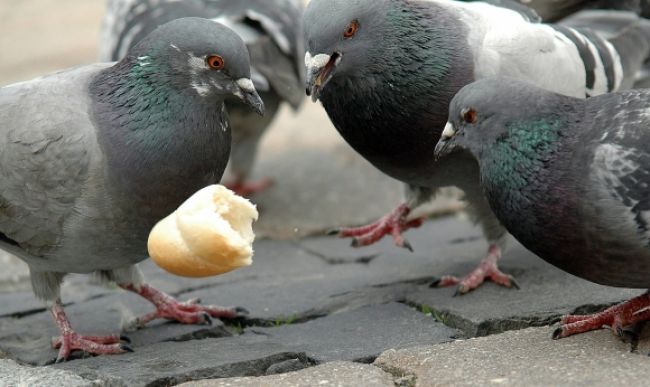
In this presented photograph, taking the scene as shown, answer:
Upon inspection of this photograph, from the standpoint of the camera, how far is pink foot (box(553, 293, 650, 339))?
421 centimetres

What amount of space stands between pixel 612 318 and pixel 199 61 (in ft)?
6.46

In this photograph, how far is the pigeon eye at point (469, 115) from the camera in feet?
13.5

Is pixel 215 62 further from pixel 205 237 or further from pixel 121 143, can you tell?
pixel 205 237

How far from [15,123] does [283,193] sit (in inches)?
132

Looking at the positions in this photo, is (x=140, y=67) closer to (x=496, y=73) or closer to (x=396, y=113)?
(x=396, y=113)

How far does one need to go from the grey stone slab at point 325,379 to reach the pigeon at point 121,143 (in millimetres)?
835

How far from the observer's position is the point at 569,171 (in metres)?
3.90

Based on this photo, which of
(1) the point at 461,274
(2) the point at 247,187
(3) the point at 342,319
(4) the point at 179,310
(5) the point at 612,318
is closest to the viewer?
(5) the point at 612,318

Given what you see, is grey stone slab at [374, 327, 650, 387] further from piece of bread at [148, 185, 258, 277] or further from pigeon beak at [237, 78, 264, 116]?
pigeon beak at [237, 78, 264, 116]

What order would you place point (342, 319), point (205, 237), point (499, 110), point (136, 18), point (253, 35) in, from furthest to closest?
point (136, 18) → point (253, 35) → point (342, 319) → point (499, 110) → point (205, 237)

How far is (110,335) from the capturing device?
4852 millimetres

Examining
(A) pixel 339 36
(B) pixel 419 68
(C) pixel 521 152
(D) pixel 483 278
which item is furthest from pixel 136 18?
(C) pixel 521 152

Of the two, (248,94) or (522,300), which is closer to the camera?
(248,94)

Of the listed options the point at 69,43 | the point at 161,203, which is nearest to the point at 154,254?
the point at 161,203
